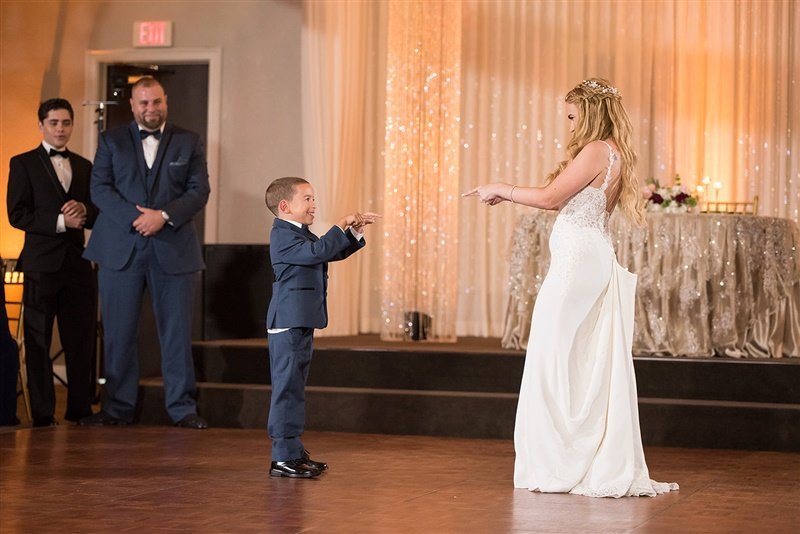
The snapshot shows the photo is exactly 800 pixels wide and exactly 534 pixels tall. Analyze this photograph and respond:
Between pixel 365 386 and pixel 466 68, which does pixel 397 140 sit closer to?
pixel 466 68

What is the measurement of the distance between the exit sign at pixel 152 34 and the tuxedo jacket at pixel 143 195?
2506mm

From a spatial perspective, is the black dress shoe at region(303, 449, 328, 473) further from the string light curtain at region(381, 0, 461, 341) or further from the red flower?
the string light curtain at region(381, 0, 461, 341)

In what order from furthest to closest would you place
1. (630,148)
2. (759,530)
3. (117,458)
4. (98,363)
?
(98,363), (117,458), (630,148), (759,530)

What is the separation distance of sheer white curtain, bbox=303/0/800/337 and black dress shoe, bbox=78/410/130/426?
7.85 feet

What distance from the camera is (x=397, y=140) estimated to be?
824 cm

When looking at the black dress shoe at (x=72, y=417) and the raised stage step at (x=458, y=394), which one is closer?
the raised stage step at (x=458, y=394)

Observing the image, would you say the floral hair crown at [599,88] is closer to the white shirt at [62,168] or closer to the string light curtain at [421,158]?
the white shirt at [62,168]

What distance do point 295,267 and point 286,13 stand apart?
459cm

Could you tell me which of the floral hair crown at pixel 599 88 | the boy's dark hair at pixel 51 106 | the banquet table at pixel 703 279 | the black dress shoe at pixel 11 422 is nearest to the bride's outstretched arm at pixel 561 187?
the floral hair crown at pixel 599 88

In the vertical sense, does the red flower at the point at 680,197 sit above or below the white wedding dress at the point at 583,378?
above

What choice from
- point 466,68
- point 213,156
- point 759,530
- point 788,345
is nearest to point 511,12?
point 466,68

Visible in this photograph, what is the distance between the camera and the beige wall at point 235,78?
880 cm

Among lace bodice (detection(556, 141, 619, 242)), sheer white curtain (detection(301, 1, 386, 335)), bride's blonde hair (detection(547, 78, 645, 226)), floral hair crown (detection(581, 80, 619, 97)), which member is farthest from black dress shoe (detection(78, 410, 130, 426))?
floral hair crown (detection(581, 80, 619, 97))

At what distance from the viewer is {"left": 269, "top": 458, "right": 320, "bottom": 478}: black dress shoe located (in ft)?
15.6
